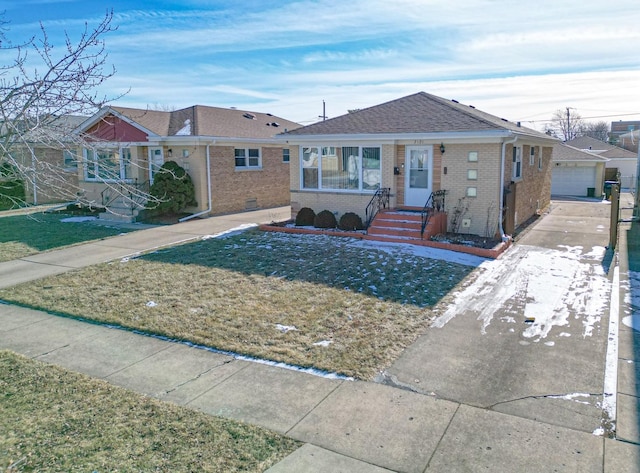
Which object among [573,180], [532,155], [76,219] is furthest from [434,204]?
[573,180]

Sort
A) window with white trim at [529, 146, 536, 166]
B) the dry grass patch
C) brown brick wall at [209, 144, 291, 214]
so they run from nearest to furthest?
the dry grass patch, window with white trim at [529, 146, 536, 166], brown brick wall at [209, 144, 291, 214]

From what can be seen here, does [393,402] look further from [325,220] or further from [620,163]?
[620,163]

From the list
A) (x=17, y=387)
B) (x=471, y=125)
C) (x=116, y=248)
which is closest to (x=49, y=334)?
(x=17, y=387)

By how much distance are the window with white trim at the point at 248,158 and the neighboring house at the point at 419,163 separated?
4820 millimetres

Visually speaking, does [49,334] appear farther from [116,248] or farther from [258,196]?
[258,196]

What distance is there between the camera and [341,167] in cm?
1616

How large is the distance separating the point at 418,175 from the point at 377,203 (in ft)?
5.07

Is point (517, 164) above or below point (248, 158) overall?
below

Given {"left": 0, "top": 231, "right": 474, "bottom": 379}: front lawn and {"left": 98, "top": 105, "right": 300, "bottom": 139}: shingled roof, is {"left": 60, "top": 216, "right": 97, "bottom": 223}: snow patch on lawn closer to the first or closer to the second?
{"left": 98, "top": 105, "right": 300, "bottom": 139}: shingled roof

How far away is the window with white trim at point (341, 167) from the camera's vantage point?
15.6 meters

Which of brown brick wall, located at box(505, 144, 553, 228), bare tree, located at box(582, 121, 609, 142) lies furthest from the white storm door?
bare tree, located at box(582, 121, 609, 142)

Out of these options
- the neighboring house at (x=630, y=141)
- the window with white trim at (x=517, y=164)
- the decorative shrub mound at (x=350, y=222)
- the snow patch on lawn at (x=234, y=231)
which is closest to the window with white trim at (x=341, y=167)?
the decorative shrub mound at (x=350, y=222)

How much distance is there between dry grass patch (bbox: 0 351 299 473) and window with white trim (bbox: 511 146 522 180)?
13203mm

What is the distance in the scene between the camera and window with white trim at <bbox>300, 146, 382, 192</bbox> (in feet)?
51.1
